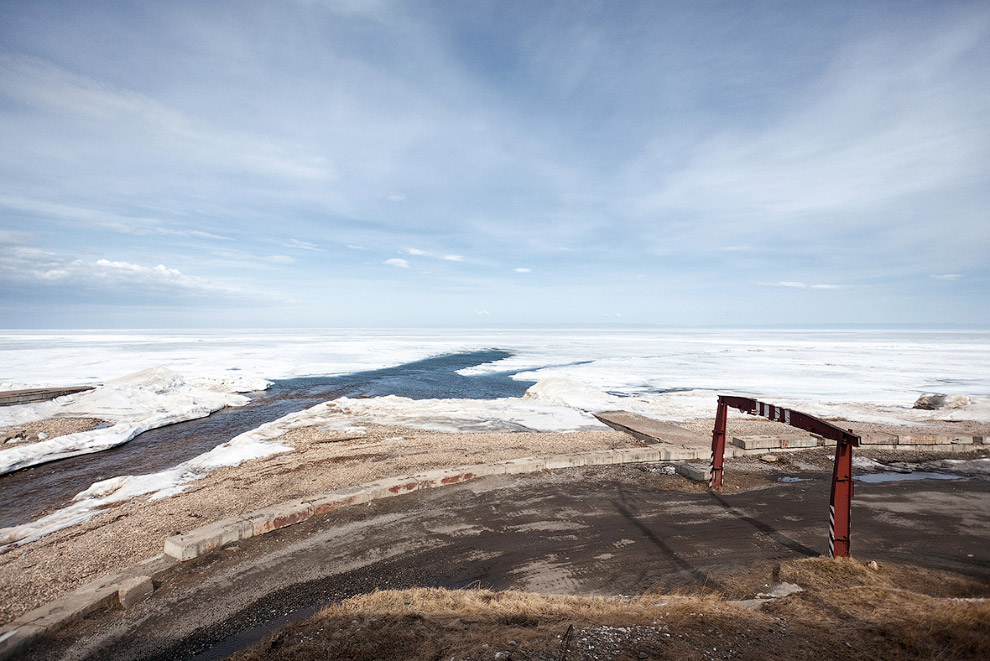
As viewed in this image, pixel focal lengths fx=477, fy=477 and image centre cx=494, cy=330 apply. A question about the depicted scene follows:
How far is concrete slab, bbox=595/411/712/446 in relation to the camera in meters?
12.4

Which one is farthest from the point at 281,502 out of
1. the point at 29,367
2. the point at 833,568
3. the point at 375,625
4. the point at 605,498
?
the point at 29,367

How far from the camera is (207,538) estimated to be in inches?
230

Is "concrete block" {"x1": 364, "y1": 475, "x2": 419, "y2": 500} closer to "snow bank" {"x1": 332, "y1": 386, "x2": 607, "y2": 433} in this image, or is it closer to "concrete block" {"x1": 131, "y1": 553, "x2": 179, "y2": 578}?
"concrete block" {"x1": 131, "y1": 553, "x2": 179, "y2": 578}

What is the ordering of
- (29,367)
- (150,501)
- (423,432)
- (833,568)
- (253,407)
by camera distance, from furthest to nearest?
(29,367)
(253,407)
(423,432)
(150,501)
(833,568)

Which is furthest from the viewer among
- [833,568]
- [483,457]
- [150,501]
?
[483,457]

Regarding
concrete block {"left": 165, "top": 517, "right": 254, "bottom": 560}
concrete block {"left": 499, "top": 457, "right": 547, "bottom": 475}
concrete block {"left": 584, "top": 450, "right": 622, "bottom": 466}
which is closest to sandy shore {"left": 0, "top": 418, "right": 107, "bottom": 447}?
concrete block {"left": 165, "top": 517, "right": 254, "bottom": 560}

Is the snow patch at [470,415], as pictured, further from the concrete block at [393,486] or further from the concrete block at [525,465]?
the concrete block at [393,486]

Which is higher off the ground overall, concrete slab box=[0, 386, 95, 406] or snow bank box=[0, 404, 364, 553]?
snow bank box=[0, 404, 364, 553]

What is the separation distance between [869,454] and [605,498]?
7.70 metres

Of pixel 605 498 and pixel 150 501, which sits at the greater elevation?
pixel 605 498

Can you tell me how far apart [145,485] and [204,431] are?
7379mm

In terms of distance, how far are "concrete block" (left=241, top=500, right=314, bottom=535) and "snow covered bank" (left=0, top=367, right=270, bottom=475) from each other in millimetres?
9567

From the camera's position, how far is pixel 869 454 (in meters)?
11.2

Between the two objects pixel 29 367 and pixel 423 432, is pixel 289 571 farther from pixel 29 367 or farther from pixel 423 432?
pixel 29 367
